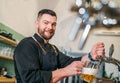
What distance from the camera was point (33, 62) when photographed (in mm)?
1336

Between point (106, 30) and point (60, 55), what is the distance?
2558mm

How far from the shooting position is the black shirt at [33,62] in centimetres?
129

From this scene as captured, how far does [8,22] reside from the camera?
12.7 ft

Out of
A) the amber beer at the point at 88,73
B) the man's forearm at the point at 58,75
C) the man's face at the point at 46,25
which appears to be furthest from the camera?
the man's face at the point at 46,25

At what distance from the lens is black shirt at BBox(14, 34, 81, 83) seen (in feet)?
4.25

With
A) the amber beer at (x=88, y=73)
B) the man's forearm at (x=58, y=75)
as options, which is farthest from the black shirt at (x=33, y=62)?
the amber beer at (x=88, y=73)

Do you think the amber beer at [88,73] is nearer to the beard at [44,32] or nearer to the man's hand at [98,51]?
the man's hand at [98,51]

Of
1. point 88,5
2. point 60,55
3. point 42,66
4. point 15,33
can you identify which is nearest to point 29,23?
point 15,33

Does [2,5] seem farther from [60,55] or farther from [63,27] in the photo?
[60,55]

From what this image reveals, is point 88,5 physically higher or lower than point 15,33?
higher

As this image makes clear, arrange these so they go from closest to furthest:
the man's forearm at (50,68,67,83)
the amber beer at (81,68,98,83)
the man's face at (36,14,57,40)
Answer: the amber beer at (81,68,98,83)
the man's forearm at (50,68,67,83)
the man's face at (36,14,57,40)

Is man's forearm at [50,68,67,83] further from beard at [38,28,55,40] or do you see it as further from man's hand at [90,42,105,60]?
beard at [38,28,55,40]

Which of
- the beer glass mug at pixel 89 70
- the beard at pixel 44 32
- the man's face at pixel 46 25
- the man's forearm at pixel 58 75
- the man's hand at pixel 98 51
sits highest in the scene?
the man's face at pixel 46 25

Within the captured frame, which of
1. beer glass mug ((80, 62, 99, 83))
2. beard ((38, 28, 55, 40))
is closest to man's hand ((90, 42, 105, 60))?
beer glass mug ((80, 62, 99, 83))
